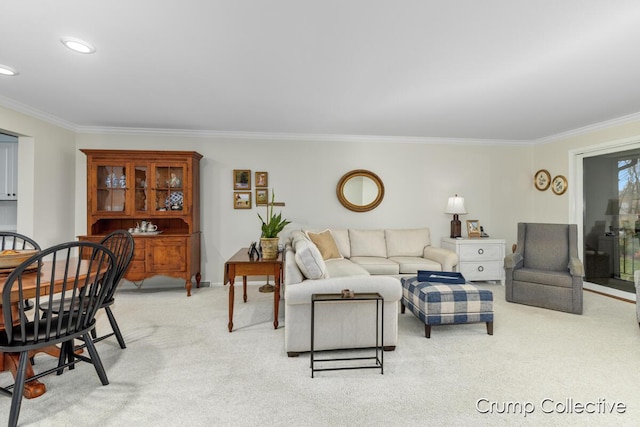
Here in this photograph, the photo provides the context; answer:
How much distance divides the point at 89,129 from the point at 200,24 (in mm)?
3508

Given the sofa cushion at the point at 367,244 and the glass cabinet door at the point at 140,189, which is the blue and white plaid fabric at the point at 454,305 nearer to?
the sofa cushion at the point at 367,244

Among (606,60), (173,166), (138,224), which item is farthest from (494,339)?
(138,224)

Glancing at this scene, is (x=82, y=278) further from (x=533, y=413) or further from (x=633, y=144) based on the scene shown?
(x=633, y=144)

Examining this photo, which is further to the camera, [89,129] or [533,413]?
[89,129]

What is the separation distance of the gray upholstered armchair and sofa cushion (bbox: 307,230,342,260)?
2.13 m

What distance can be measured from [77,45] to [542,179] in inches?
238

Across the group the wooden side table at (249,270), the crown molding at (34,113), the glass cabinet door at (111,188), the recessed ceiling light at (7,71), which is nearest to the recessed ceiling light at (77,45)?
the recessed ceiling light at (7,71)

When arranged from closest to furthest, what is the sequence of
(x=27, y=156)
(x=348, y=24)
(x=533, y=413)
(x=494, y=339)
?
(x=533, y=413) < (x=348, y=24) < (x=494, y=339) < (x=27, y=156)

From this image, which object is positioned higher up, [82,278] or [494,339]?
[82,278]

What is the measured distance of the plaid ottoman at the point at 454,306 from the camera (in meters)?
2.79

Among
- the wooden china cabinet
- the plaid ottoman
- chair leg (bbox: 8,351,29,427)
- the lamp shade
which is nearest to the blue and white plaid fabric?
the plaid ottoman

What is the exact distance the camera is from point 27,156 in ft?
12.1

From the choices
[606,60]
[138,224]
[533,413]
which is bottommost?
[533,413]

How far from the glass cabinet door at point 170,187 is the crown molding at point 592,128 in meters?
5.48
